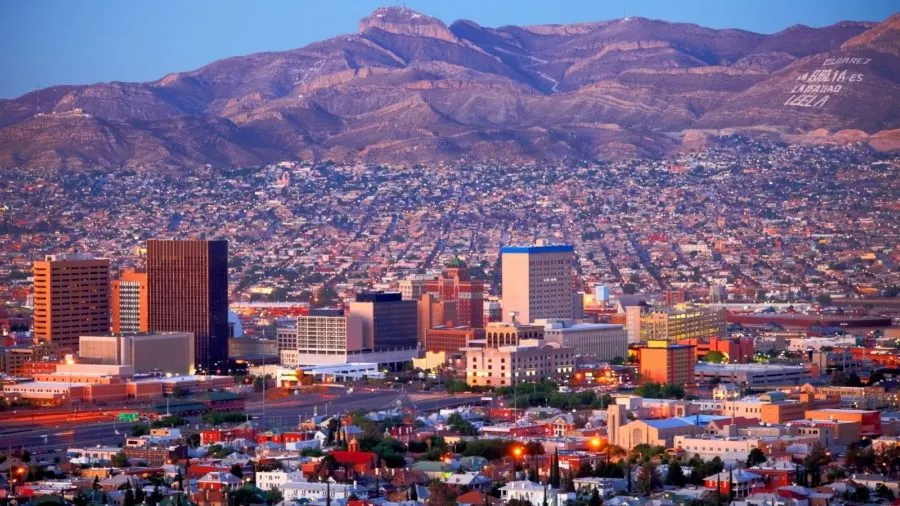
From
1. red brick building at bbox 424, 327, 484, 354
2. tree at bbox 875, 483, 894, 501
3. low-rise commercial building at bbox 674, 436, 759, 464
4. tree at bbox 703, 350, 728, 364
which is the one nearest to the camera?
tree at bbox 875, 483, 894, 501

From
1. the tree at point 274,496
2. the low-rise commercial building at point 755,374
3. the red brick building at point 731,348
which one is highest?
the red brick building at point 731,348

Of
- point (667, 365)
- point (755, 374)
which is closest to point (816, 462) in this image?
point (755, 374)

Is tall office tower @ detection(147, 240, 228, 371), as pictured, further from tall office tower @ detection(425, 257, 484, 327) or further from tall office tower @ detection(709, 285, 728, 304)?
tall office tower @ detection(709, 285, 728, 304)

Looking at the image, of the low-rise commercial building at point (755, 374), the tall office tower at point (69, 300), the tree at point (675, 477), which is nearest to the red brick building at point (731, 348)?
the low-rise commercial building at point (755, 374)

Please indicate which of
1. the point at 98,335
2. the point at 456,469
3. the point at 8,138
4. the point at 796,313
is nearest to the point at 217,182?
the point at 8,138

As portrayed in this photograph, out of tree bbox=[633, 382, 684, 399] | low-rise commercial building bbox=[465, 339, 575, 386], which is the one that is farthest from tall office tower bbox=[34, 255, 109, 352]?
tree bbox=[633, 382, 684, 399]

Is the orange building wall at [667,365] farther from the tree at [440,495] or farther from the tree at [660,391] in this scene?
the tree at [440,495]

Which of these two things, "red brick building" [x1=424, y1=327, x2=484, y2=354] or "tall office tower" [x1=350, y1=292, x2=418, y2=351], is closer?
"red brick building" [x1=424, y1=327, x2=484, y2=354]
